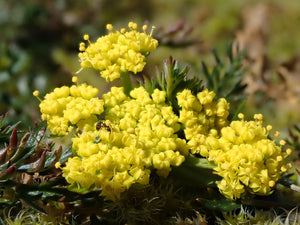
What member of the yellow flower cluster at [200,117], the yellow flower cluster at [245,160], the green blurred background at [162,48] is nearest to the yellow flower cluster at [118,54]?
the yellow flower cluster at [200,117]

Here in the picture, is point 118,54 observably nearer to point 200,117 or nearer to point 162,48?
point 200,117

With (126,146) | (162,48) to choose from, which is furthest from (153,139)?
(162,48)

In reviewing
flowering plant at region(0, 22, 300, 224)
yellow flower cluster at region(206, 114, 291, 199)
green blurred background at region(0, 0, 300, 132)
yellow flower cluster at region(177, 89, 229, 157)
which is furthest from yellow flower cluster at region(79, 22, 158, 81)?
green blurred background at region(0, 0, 300, 132)

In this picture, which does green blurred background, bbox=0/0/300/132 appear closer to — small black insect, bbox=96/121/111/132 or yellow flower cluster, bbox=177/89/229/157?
yellow flower cluster, bbox=177/89/229/157

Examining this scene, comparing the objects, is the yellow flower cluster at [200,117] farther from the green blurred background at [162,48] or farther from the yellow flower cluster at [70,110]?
the green blurred background at [162,48]

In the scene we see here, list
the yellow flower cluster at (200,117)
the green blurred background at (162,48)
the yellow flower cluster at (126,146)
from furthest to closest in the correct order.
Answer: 1. the green blurred background at (162,48)
2. the yellow flower cluster at (200,117)
3. the yellow flower cluster at (126,146)
